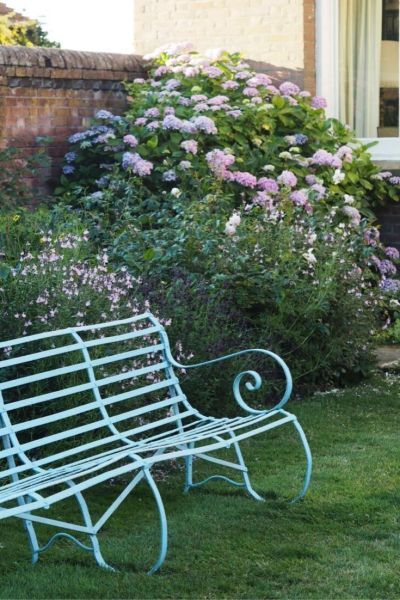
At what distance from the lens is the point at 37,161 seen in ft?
29.6

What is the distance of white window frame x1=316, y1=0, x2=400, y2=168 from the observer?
1044cm

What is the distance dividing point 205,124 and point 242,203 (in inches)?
32.8

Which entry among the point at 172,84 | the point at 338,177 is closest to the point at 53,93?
the point at 172,84

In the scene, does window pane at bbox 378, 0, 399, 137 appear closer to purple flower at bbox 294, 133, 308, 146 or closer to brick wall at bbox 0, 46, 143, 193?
purple flower at bbox 294, 133, 308, 146

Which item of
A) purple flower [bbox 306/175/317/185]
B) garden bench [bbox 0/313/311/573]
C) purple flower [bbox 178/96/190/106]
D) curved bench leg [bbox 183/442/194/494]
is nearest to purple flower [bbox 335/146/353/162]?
purple flower [bbox 306/175/317/185]

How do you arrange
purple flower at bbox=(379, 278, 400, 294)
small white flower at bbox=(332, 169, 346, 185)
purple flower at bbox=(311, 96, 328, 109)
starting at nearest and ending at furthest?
small white flower at bbox=(332, 169, 346, 185) < purple flower at bbox=(379, 278, 400, 294) < purple flower at bbox=(311, 96, 328, 109)

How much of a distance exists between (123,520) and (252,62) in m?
6.64

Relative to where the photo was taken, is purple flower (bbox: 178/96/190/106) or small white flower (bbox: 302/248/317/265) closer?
small white flower (bbox: 302/248/317/265)

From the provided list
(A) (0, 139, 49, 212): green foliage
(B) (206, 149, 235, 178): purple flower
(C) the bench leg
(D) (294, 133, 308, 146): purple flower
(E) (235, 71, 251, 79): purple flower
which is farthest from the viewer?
(E) (235, 71, 251, 79): purple flower

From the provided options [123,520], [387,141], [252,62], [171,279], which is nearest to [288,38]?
[252,62]

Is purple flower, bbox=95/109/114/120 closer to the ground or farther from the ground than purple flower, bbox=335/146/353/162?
farther from the ground

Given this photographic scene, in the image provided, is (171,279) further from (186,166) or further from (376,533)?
(376,533)

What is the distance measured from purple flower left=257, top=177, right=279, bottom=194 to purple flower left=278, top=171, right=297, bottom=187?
0.18 ft

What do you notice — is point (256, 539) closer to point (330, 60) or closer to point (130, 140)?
point (130, 140)
